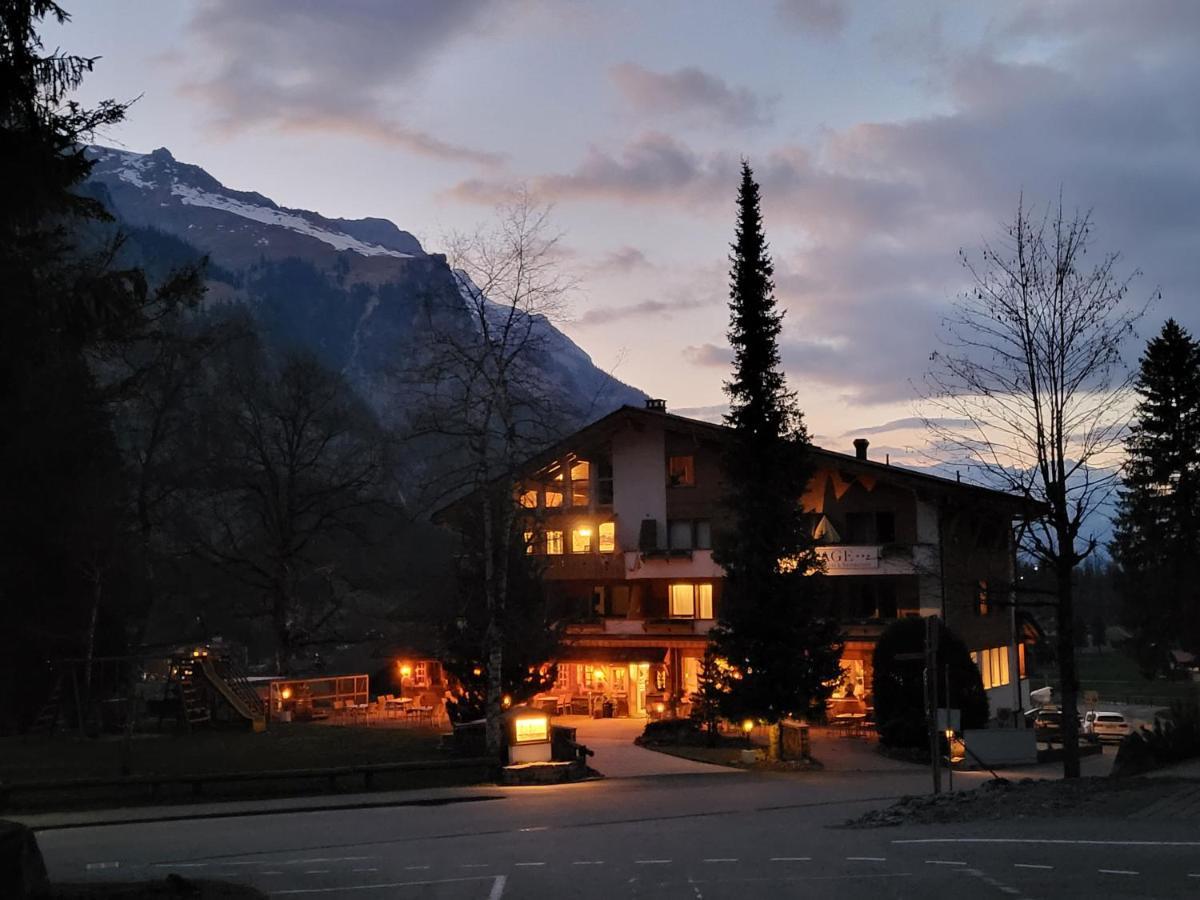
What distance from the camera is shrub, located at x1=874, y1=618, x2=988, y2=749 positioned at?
1325 inches

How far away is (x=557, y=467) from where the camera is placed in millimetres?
48438

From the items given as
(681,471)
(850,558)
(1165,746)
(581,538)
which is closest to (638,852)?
(1165,746)

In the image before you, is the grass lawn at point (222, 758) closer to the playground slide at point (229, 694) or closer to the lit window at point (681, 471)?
the playground slide at point (229, 694)

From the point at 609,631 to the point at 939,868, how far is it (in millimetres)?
34225

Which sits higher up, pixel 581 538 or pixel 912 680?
A: pixel 581 538

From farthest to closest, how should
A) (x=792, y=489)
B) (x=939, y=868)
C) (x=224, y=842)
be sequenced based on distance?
(x=792, y=489) → (x=224, y=842) → (x=939, y=868)

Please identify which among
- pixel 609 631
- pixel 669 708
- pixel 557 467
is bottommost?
pixel 669 708

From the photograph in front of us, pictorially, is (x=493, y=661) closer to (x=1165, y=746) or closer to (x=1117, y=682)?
(x=1165, y=746)

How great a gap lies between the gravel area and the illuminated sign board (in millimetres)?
9920

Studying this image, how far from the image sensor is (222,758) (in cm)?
2875

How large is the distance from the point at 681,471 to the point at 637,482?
6.55 feet

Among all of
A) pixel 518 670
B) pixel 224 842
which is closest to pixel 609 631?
pixel 518 670

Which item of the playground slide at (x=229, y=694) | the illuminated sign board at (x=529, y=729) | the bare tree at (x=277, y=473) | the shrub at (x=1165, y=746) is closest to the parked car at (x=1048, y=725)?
the shrub at (x=1165, y=746)

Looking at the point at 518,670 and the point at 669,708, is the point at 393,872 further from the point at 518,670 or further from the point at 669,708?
the point at 669,708
